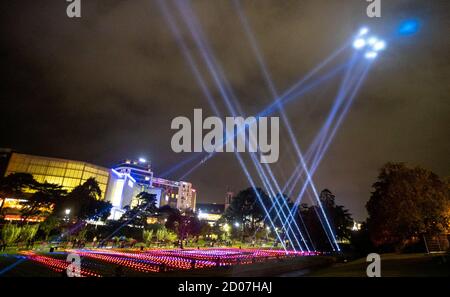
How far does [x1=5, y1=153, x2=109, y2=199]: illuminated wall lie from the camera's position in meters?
67.7

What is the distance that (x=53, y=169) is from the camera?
71.6m

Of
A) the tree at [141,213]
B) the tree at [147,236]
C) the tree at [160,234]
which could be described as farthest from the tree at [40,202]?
the tree at [160,234]

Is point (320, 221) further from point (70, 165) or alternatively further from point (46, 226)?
point (70, 165)

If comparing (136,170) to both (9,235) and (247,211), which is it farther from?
(9,235)

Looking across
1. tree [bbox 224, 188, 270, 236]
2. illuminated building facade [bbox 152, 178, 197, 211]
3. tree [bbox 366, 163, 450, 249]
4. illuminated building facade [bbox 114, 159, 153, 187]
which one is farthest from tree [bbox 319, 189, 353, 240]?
illuminated building facade [bbox 152, 178, 197, 211]

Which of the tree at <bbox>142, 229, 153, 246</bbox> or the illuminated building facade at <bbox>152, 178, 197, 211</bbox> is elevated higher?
the illuminated building facade at <bbox>152, 178, 197, 211</bbox>

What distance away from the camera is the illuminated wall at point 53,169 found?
67.7 m

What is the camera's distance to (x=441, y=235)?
87.9 feet

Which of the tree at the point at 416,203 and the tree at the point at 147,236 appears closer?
the tree at the point at 416,203

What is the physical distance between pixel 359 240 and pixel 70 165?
237ft

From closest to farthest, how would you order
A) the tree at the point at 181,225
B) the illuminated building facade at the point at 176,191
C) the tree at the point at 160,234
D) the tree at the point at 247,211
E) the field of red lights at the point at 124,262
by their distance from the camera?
the field of red lights at the point at 124,262
the tree at the point at 160,234
the tree at the point at 181,225
the tree at the point at 247,211
the illuminated building facade at the point at 176,191

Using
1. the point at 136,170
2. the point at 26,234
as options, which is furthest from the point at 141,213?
the point at 136,170

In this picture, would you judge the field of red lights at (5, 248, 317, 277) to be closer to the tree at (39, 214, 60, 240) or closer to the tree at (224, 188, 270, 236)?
the tree at (39, 214, 60, 240)

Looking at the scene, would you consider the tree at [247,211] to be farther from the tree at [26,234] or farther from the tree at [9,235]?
the tree at [9,235]
